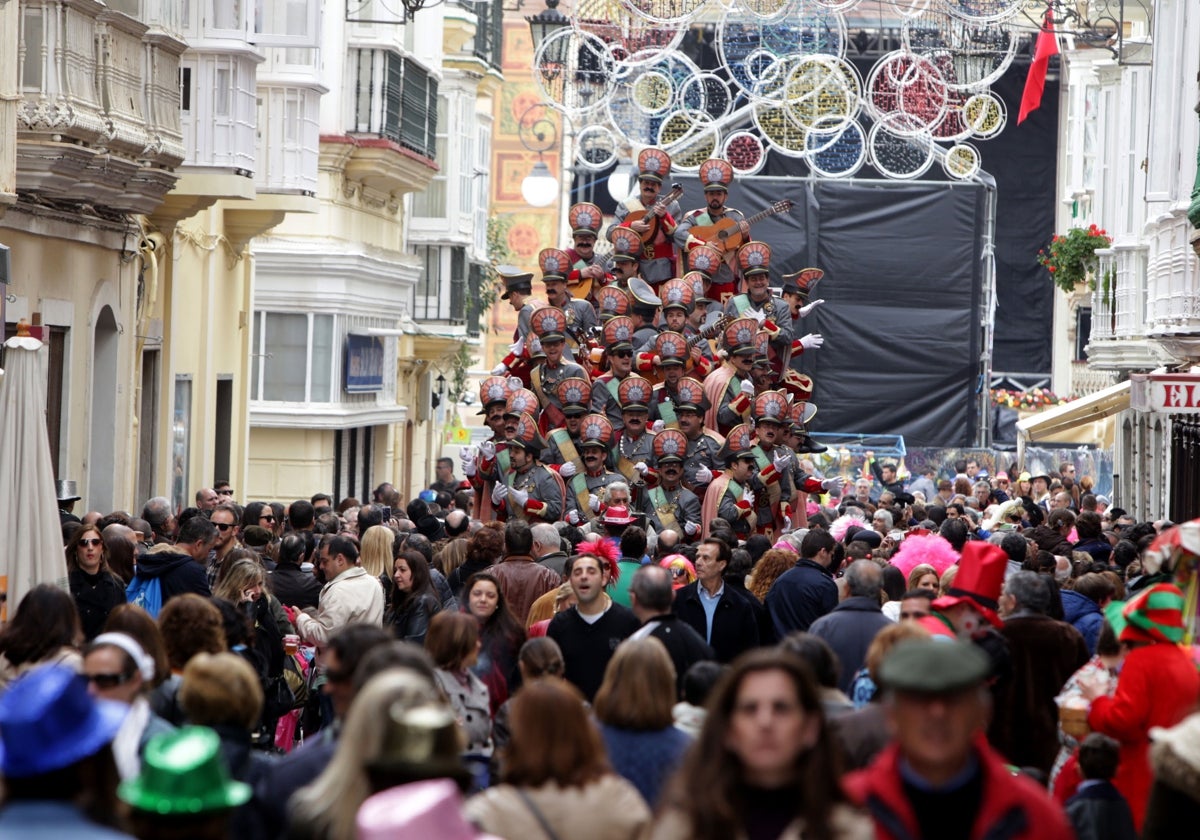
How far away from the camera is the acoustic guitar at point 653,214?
20.5 meters

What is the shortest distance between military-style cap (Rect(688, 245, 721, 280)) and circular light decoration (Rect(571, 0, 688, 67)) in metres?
4.05

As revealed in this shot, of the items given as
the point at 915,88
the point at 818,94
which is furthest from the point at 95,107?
the point at 915,88

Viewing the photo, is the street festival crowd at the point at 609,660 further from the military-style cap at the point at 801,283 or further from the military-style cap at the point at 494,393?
the military-style cap at the point at 801,283

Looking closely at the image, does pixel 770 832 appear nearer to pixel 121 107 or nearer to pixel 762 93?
pixel 121 107

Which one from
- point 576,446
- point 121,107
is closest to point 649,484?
point 576,446

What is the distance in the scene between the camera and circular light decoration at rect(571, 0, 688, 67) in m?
24.0

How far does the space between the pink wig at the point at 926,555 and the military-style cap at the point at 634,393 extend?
568 centimetres

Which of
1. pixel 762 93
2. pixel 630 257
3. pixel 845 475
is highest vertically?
Answer: pixel 762 93

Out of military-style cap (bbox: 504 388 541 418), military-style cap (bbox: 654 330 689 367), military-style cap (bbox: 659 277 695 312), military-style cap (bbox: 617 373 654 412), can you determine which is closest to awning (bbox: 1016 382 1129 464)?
military-style cap (bbox: 659 277 695 312)

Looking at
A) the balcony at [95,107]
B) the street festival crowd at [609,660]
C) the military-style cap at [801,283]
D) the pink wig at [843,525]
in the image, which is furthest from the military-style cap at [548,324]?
the balcony at [95,107]

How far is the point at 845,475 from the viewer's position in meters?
31.4

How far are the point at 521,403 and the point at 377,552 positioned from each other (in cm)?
646

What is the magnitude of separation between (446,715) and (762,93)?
20597mm

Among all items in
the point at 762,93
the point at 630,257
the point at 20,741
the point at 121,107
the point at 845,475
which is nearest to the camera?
the point at 20,741
